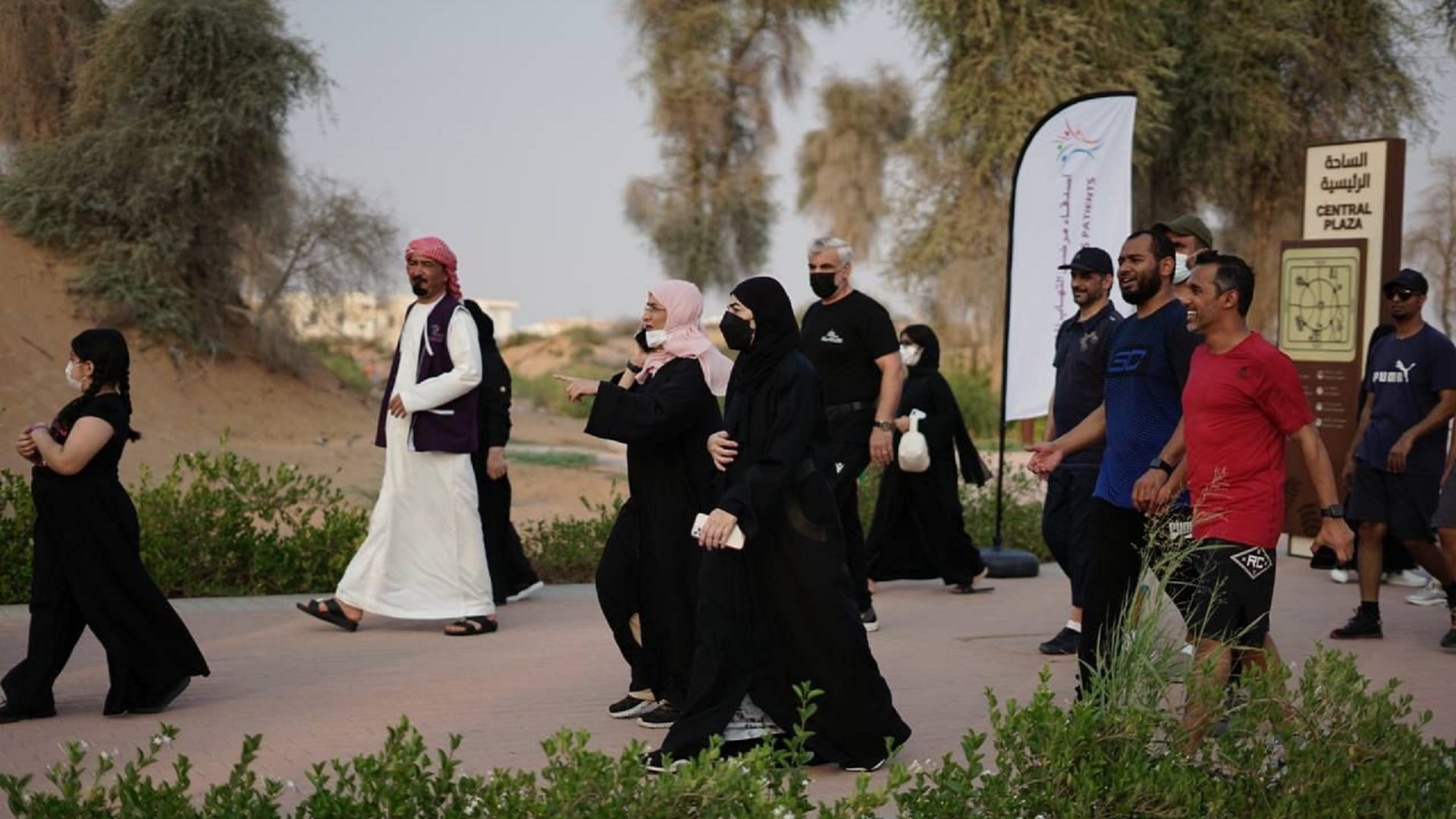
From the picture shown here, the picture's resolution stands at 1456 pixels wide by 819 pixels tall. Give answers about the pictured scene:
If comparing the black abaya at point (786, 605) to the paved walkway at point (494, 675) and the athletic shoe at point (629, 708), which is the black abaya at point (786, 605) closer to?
the paved walkway at point (494, 675)

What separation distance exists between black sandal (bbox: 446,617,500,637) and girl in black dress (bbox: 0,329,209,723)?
2.42m

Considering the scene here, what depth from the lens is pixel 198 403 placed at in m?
23.3

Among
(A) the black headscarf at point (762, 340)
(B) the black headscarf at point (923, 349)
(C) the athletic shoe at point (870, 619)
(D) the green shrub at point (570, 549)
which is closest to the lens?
(A) the black headscarf at point (762, 340)

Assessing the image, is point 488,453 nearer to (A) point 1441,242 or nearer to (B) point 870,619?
(B) point 870,619

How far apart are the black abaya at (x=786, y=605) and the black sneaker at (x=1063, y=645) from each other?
9.20ft

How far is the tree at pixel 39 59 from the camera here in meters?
23.4

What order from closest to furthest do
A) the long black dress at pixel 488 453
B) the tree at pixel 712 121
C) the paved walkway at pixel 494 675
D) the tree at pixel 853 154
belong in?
the paved walkway at pixel 494 675
the long black dress at pixel 488 453
the tree at pixel 712 121
the tree at pixel 853 154

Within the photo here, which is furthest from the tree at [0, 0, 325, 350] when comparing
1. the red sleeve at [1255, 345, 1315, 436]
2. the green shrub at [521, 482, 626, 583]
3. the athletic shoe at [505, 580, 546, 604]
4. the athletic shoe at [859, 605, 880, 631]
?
the red sleeve at [1255, 345, 1315, 436]

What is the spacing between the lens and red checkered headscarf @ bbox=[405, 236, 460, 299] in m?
8.79

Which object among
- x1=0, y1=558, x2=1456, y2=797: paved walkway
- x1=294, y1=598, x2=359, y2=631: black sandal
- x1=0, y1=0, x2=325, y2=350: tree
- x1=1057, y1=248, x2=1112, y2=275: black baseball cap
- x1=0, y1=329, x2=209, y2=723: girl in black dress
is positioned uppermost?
x1=0, y1=0, x2=325, y2=350: tree

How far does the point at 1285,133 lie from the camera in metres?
36.1

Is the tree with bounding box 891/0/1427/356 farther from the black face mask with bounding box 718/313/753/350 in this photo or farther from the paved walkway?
the black face mask with bounding box 718/313/753/350

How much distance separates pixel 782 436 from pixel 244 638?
3.92m

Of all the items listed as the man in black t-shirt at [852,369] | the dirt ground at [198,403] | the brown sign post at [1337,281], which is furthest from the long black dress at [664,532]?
the dirt ground at [198,403]
